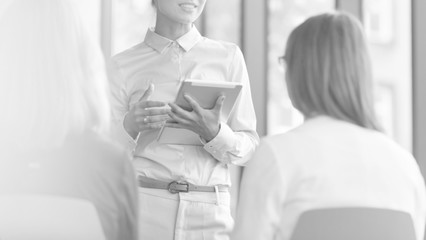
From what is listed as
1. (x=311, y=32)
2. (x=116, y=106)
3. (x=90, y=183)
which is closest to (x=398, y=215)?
(x=311, y=32)

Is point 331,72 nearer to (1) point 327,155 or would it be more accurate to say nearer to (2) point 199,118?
(1) point 327,155

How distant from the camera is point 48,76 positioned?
168 cm

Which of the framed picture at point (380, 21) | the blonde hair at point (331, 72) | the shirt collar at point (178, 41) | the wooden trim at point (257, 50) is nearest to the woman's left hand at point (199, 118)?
the shirt collar at point (178, 41)

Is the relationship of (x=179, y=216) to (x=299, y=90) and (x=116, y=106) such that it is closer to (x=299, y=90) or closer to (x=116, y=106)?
(x=116, y=106)

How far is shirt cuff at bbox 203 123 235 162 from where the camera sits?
8.12ft

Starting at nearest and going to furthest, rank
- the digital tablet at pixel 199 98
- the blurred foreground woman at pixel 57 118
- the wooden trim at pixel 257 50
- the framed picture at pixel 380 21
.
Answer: the blurred foreground woman at pixel 57 118, the digital tablet at pixel 199 98, the wooden trim at pixel 257 50, the framed picture at pixel 380 21

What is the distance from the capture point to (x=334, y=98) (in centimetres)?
177

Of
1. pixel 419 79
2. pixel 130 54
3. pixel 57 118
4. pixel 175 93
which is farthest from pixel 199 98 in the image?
pixel 419 79

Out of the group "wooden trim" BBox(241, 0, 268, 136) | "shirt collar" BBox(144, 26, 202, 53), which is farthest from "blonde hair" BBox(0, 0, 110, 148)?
"wooden trim" BBox(241, 0, 268, 136)

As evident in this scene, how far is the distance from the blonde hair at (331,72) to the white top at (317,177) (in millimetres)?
41

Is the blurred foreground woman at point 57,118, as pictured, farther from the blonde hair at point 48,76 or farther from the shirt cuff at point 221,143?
the shirt cuff at point 221,143

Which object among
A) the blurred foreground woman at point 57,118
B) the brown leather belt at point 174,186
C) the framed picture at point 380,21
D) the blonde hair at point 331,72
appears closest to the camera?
the blurred foreground woman at point 57,118

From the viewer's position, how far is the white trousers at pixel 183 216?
8.19 ft

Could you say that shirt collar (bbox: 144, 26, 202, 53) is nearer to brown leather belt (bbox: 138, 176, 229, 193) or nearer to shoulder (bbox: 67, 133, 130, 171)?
brown leather belt (bbox: 138, 176, 229, 193)
